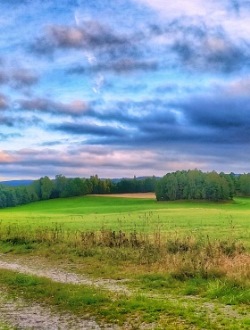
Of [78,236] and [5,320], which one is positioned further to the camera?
[78,236]

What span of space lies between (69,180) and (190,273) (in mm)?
127486

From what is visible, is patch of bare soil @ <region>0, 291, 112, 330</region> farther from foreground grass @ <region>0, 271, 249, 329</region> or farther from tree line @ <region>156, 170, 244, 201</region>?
tree line @ <region>156, 170, 244, 201</region>

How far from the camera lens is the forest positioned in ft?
394

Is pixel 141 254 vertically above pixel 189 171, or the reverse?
pixel 189 171

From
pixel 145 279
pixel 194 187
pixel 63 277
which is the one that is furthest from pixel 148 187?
pixel 145 279

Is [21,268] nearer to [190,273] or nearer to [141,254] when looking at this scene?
[141,254]

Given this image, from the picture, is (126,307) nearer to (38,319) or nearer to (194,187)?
(38,319)

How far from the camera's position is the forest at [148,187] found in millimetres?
120125

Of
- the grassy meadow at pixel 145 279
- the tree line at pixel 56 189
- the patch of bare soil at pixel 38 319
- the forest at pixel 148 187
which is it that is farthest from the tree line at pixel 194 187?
the patch of bare soil at pixel 38 319

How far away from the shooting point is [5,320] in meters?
12.4

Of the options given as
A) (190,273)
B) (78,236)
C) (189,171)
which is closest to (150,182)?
(189,171)

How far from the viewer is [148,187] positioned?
153125 millimetres

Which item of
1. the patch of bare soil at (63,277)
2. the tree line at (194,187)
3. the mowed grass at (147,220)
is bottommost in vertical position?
the patch of bare soil at (63,277)

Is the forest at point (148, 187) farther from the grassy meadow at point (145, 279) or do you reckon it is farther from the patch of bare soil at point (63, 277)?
the patch of bare soil at point (63, 277)
